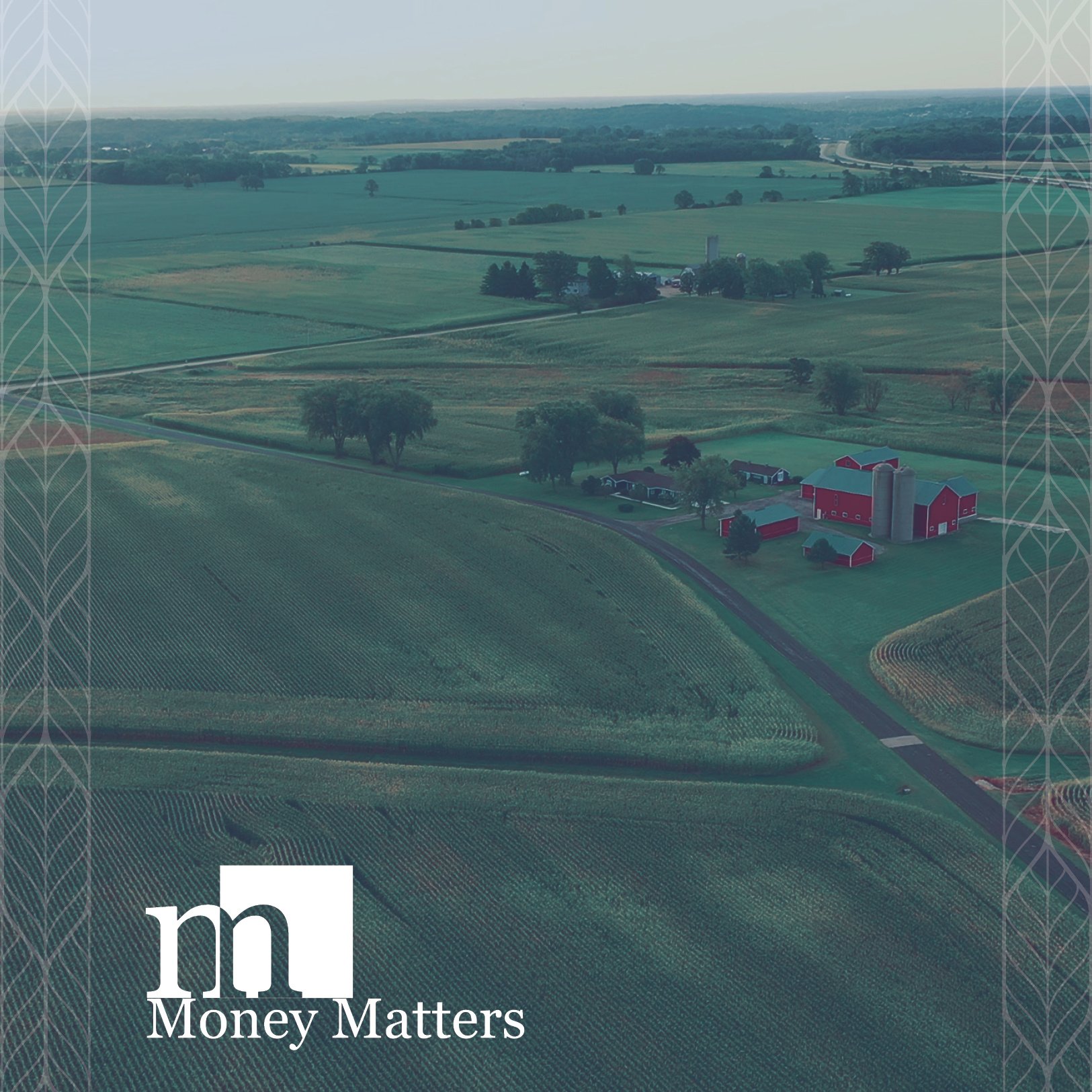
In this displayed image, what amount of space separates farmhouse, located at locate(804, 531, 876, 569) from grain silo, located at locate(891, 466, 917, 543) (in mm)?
3262

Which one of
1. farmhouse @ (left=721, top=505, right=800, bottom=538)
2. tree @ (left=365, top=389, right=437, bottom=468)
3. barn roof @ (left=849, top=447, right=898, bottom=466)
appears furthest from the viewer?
tree @ (left=365, top=389, right=437, bottom=468)

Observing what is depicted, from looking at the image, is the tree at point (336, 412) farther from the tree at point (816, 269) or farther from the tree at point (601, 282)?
the tree at point (816, 269)

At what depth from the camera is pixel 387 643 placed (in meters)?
59.7

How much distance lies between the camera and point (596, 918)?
39156 mm

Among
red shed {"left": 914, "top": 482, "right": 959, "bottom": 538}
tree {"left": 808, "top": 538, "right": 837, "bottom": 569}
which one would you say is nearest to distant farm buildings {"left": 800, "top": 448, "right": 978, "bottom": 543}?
red shed {"left": 914, "top": 482, "right": 959, "bottom": 538}

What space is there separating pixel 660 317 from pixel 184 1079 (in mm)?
123196

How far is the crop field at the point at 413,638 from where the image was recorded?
51.4 metres

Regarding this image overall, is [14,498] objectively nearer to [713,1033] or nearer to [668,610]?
[668,610]

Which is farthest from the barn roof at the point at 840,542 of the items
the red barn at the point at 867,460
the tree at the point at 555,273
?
the tree at the point at 555,273

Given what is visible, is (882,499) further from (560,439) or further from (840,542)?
(560,439)

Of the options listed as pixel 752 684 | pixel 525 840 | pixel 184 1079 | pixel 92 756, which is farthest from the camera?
pixel 752 684

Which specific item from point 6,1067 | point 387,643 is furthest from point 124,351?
point 6,1067

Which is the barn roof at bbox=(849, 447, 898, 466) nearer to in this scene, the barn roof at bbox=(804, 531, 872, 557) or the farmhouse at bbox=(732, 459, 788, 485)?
the farmhouse at bbox=(732, 459, 788, 485)

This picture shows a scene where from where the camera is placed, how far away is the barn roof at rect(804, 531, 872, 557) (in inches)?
2719
